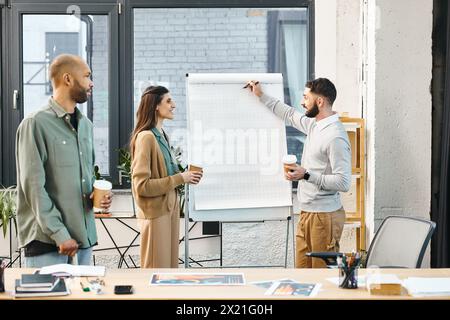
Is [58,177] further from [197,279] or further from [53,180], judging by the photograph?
[197,279]

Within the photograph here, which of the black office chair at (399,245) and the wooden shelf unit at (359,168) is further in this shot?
the wooden shelf unit at (359,168)

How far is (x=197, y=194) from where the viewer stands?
18.5ft

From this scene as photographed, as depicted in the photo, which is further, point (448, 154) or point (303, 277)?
point (448, 154)

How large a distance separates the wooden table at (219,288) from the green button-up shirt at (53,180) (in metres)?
0.22

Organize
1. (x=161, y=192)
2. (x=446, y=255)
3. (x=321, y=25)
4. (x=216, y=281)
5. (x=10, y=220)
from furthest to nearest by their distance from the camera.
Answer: (x=321, y=25) < (x=10, y=220) < (x=446, y=255) < (x=161, y=192) < (x=216, y=281)

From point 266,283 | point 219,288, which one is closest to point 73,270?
point 219,288

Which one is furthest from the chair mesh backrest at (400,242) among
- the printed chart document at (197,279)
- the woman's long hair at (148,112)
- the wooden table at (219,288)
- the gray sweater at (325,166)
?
the woman's long hair at (148,112)

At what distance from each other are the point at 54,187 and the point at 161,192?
1.13 metres

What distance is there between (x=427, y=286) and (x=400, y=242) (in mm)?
854

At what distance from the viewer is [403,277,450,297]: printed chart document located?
3166mm

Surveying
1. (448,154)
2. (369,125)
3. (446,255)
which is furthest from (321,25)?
(446,255)

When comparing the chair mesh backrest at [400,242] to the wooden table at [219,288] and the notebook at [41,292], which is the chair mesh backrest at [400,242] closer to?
the wooden table at [219,288]

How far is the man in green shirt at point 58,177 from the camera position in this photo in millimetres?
3633

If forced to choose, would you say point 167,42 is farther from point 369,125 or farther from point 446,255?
point 446,255
